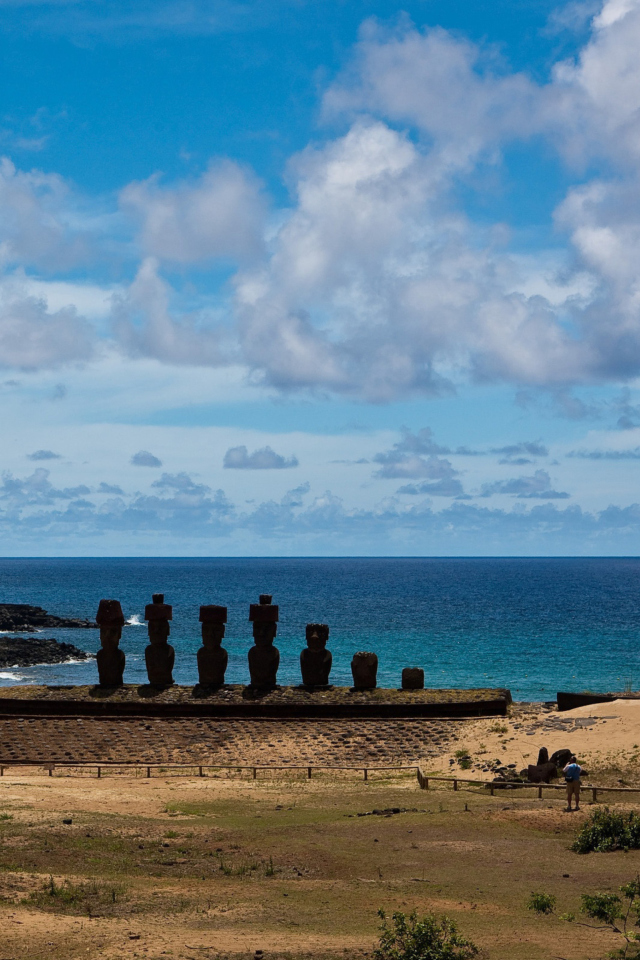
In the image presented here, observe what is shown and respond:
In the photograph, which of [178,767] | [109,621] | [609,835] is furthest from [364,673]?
[609,835]

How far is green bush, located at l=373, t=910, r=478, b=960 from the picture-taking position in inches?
572

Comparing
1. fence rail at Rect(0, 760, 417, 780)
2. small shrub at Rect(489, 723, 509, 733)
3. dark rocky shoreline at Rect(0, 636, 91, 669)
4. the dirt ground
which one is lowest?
dark rocky shoreline at Rect(0, 636, 91, 669)

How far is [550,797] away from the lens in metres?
27.1

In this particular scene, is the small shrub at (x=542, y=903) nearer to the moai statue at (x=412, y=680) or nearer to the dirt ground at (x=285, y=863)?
the dirt ground at (x=285, y=863)

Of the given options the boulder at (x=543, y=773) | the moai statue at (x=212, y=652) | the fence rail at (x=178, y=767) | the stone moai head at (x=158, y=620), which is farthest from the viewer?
the stone moai head at (x=158, y=620)

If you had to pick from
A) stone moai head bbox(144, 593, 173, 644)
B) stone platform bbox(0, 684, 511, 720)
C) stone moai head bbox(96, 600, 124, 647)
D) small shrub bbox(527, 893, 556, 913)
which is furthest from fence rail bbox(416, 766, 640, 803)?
stone moai head bbox(96, 600, 124, 647)

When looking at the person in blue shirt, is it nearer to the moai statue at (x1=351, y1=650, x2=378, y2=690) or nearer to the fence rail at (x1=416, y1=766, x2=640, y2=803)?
the fence rail at (x1=416, y1=766, x2=640, y2=803)

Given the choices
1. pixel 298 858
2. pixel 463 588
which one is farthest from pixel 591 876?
pixel 463 588

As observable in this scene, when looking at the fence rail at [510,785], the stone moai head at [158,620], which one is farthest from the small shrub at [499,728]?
the stone moai head at [158,620]

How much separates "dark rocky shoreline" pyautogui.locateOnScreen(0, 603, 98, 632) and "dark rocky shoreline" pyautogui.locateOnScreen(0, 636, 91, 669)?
1814cm

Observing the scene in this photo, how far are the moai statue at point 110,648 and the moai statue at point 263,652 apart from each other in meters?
5.07

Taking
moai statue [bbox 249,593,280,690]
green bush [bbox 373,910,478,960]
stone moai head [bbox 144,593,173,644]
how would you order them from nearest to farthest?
green bush [bbox 373,910,478,960]
moai statue [bbox 249,593,280,690]
stone moai head [bbox 144,593,173,644]

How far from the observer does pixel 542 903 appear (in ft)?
55.7

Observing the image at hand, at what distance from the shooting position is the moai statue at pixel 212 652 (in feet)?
133
